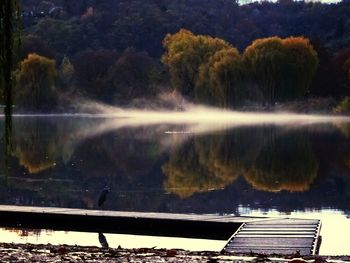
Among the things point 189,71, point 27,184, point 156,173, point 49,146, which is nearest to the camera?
point 27,184

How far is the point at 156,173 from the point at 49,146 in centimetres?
1188

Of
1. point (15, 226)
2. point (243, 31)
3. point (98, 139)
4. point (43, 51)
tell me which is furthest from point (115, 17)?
point (15, 226)

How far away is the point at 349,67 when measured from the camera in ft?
244

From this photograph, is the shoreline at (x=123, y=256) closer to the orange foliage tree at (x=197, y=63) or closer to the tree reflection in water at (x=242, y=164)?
the tree reflection in water at (x=242, y=164)

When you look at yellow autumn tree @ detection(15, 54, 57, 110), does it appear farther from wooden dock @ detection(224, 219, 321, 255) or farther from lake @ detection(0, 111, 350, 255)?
wooden dock @ detection(224, 219, 321, 255)

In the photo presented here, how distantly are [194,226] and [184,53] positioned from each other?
191 ft

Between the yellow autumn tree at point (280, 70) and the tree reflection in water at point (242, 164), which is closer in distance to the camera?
the tree reflection in water at point (242, 164)

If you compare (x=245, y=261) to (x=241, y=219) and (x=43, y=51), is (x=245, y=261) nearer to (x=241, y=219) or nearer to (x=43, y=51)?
(x=241, y=219)

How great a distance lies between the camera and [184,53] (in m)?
69.5

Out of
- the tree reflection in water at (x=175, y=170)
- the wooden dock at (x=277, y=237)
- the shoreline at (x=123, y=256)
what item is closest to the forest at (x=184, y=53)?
the tree reflection in water at (x=175, y=170)

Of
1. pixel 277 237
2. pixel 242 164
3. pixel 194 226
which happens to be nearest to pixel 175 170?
pixel 242 164

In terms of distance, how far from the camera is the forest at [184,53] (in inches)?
2488

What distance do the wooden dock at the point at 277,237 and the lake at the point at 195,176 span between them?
0.41m

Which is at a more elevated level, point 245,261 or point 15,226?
point 245,261
